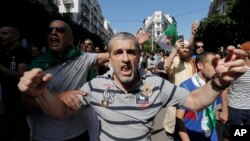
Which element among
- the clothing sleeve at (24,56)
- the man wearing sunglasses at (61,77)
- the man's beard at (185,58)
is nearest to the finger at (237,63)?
the man wearing sunglasses at (61,77)

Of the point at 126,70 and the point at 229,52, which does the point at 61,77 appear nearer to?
the point at 126,70

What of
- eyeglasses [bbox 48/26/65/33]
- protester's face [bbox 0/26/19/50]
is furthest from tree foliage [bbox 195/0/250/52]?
eyeglasses [bbox 48/26/65/33]

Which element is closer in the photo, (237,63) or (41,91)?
(237,63)

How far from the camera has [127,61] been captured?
2.90 metres

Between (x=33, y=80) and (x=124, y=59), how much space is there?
702mm

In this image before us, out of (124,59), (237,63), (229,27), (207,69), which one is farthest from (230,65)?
(229,27)

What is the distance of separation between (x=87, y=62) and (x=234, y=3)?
36.9 m

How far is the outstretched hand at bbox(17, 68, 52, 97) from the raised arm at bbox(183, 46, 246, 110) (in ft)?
3.42

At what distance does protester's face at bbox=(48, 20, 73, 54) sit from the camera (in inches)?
152

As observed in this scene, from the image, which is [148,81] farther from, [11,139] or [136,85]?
[11,139]

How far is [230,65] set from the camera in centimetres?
251

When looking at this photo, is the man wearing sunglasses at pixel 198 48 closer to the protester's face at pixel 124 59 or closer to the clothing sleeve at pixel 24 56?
the clothing sleeve at pixel 24 56

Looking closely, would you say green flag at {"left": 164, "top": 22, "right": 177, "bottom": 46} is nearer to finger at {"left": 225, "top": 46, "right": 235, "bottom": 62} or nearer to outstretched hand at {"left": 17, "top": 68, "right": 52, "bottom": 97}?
finger at {"left": 225, "top": 46, "right": 235, "bottom": 62}

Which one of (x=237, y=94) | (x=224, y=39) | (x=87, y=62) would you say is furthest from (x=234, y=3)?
(x=87, y=62)
